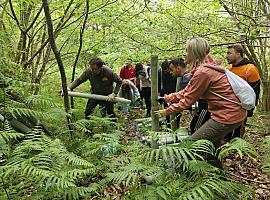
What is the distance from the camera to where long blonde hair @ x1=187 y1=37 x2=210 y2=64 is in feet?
12.8

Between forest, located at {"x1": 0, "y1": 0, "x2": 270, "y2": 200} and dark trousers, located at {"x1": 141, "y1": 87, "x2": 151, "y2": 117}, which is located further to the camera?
dark trousers, located at {"x1": 141, "y1": 87, "x2": 151, "y2": 117}

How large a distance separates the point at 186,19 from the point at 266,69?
4.34 meters

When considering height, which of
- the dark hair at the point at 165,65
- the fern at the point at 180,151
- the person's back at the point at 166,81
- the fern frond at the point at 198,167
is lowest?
the fern frond at the point at 198,167

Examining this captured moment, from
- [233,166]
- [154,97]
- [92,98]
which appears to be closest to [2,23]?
[92,98]

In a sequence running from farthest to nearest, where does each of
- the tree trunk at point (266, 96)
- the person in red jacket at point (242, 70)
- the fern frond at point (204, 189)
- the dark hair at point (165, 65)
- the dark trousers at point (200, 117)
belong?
the tree trunk at point (266, 96) → the dark hair at point (165, 65) → the person in red jacket at point (242, 70) → the dark trousers at point (200, 117) → the fern frond at point (204, 189)

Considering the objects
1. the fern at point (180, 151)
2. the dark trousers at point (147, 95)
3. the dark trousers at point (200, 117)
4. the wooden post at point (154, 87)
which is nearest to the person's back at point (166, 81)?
the dark trousers at point (147, 95)

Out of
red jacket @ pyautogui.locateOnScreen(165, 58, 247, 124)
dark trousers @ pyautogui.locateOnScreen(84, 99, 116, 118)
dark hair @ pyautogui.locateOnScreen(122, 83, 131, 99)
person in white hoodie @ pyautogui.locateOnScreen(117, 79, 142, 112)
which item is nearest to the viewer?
red jacket @ pyautogui.locateOnScreen(165, 58, 247, 124)

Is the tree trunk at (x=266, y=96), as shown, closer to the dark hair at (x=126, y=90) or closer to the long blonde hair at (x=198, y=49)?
the dark hair at (x=126, y=90)

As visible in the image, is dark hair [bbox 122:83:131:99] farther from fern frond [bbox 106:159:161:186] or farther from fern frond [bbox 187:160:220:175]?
fern frond [bbox 187:160:220:175]

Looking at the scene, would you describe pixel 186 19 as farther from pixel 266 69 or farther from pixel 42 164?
pixel 42 164

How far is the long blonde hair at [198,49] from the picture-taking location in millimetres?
3912

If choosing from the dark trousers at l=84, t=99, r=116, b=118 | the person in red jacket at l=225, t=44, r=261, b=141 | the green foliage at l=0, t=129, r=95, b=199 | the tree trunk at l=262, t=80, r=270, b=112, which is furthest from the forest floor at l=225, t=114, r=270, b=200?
the tree trunk at l=262, t=80, r=270, b=112

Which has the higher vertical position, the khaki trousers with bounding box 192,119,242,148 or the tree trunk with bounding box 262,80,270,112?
the khaki trousers with bounding box 192,119,242,148

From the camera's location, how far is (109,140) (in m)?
4.98
